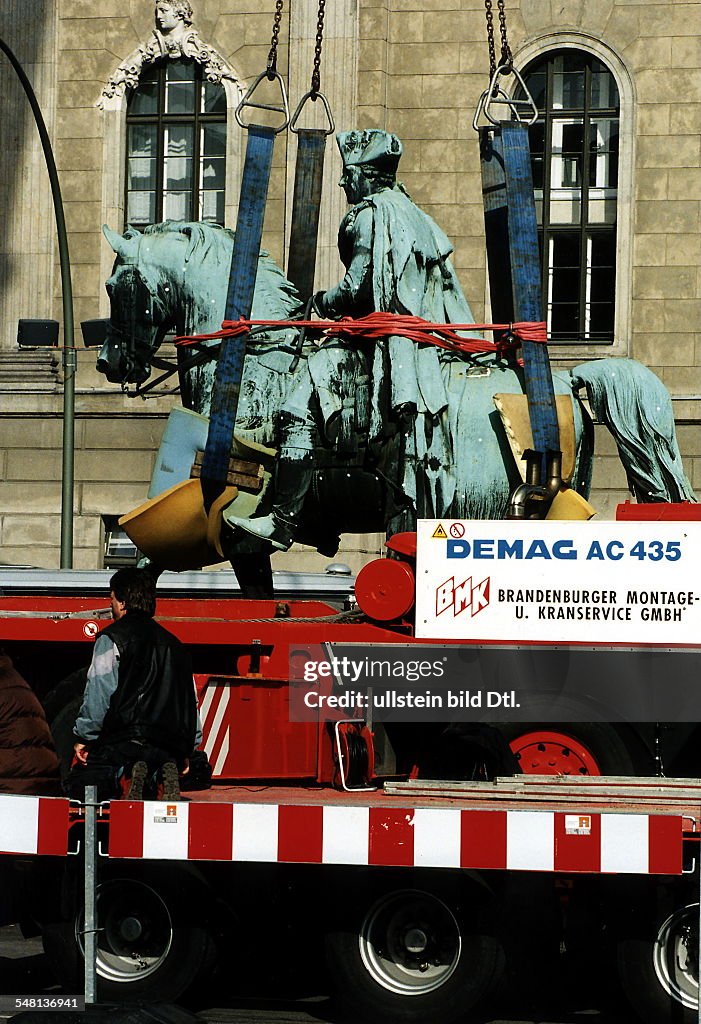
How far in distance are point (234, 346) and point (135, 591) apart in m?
3.48

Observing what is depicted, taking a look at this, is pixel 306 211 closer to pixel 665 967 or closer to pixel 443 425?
pixel 443 425

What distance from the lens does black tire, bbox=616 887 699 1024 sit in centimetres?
711

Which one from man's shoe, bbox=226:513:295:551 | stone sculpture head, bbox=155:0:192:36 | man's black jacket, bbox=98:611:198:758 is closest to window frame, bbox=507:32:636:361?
stone sculpture head, bbox=155:0:192:36

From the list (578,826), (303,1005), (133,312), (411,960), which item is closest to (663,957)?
(578,826)

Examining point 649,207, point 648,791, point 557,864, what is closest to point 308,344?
point 648,791

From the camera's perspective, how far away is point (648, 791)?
7.97m

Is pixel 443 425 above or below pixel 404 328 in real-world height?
below

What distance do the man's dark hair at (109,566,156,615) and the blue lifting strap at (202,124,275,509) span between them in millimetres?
3074

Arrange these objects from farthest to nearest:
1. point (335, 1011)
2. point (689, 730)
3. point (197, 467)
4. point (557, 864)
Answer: point (197, 467) < point (689, 730) < point (335, 1011) < point (557, 864)

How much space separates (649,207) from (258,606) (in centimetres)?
1709

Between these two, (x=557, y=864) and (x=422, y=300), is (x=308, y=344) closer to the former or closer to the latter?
(x=422, y=300)

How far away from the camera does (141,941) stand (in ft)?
24.9

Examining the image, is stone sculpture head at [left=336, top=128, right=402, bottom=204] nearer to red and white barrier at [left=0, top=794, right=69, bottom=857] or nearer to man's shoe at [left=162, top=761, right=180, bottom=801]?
man's shoe at [left=162, top=761, right=180, bottom=801]

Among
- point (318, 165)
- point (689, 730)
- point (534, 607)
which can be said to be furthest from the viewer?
point (318, 165)
